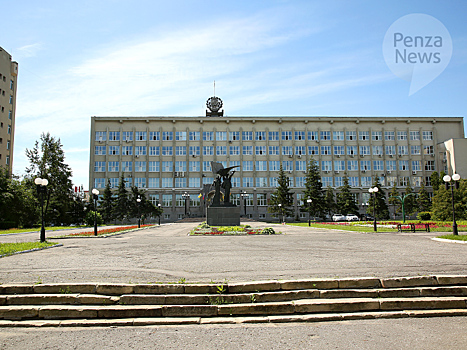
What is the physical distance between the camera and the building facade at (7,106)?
63781 mm

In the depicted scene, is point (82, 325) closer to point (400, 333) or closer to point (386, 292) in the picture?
point (400, 333)

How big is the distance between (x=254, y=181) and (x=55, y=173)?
131 ft

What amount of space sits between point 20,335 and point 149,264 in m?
4.71

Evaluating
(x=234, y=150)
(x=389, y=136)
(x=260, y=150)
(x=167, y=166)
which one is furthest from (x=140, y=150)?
(x=389, y=136)

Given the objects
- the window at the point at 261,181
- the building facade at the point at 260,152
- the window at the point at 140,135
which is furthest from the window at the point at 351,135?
the window at the point at 140,135

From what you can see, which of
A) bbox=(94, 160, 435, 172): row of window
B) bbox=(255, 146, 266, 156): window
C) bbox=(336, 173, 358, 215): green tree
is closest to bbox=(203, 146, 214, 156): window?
bbox=(94, 160, 435, 172): row of window

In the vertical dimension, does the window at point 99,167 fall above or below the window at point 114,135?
below

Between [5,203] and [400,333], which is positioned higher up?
[5,203]

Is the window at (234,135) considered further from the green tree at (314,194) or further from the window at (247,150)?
the green tree at (314,194)

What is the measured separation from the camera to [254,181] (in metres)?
77.4

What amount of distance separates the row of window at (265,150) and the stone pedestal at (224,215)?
158 ft

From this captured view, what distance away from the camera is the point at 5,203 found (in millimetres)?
36688

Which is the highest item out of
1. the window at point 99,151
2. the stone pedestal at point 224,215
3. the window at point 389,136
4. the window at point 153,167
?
the window at point 389,136

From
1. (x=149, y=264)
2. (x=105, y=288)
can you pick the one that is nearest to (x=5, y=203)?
(x=149, y=264)
